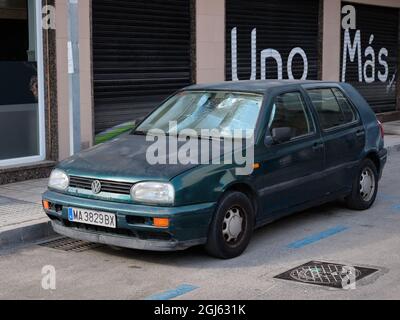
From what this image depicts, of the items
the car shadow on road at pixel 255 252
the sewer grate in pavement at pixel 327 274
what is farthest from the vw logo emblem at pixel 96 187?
the sewer grate in pavement at pixel 327 274

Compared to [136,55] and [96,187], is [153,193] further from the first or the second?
[136,55]

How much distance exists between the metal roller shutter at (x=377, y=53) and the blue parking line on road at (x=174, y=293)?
489 inches

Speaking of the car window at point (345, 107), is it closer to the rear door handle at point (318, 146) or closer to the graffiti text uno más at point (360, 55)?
the rear door handle at point (318, 146)

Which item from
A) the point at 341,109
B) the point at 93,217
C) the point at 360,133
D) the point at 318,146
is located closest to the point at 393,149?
the point at 360,133

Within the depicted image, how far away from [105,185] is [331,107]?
2988 millimetres

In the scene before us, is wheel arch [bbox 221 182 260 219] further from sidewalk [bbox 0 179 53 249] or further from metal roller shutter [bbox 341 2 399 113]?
metal roller shutter [bbox 341 2 399 113]

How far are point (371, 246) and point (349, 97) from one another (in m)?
2.17

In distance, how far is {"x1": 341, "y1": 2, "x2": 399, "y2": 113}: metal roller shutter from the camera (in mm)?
17266

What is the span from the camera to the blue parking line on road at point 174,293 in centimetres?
507

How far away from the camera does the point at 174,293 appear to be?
5180 millimetres
